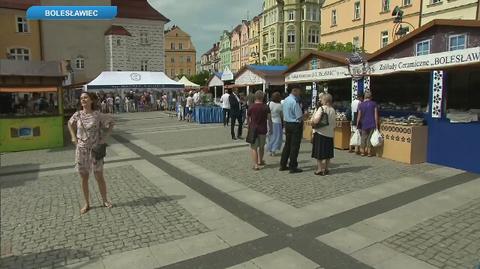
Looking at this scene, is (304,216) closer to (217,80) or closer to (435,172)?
(435,172)

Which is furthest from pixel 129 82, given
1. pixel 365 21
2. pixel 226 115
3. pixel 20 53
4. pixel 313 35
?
pixel 313 35

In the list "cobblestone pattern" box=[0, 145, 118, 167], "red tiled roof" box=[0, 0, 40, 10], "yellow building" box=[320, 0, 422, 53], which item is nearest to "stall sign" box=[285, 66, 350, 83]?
"cobblestone pattern" box=[0, 145, 118, 167]

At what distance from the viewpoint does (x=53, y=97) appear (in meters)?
14.0

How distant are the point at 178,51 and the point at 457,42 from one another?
99.7 m

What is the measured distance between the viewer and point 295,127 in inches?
311

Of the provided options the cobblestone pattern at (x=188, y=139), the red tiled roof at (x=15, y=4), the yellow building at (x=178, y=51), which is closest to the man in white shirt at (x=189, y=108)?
the cobblestone pattern at (x=188, y=139)

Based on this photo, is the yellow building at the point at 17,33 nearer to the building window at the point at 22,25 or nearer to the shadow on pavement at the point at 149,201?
the building window at the point at 22,25

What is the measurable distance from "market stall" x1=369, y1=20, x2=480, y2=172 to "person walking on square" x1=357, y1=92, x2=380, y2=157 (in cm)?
30

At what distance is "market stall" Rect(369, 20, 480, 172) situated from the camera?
8.12m

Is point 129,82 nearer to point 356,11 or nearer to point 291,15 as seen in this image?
point 356,11

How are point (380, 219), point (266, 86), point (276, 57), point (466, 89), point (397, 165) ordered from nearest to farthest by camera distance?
point (380, 219), point (397, 165), point (466, 89), point (266, 86), point (276, 57)

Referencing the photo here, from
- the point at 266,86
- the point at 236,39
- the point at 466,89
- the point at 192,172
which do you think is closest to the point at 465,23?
the point at 466,89

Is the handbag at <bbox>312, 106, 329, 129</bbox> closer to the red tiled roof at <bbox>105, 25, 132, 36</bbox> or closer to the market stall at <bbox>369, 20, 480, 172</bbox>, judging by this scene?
the market stall at <bbox>369, 20, 480, 172</bbox>

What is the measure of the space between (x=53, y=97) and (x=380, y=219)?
495 inches
